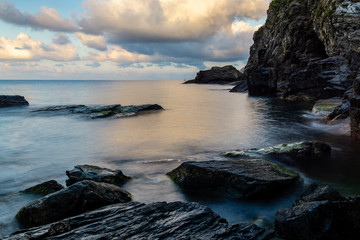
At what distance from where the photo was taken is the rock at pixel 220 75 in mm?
113562

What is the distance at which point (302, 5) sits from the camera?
1772 inches

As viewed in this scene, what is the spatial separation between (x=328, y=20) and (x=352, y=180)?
32.7m

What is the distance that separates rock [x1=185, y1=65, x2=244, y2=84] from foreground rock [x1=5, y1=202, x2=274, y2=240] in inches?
4287

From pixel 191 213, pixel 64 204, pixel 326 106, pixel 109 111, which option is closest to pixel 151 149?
pixel 64 204

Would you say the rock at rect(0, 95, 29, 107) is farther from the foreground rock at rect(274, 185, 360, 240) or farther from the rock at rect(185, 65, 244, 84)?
the rock at rect(185, 65, 244, 84)

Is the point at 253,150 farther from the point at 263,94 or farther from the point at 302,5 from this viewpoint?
the point at 302,5

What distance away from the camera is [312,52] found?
4234 centimetres

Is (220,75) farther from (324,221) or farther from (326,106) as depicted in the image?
(324,221)

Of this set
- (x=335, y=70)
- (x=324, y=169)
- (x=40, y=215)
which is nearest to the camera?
(x=40, y=215)

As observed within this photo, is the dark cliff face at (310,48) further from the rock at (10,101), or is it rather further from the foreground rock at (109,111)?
the rock at (10,101)

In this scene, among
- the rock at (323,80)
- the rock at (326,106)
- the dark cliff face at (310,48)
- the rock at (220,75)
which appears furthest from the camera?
the rock at (220,75)

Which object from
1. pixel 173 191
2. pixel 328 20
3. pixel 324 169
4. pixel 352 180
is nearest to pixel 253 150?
pixel 324 169

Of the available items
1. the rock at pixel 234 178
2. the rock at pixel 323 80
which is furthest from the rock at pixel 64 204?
the rock at pixel 323 80

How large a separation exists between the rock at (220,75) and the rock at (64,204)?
10856cm
